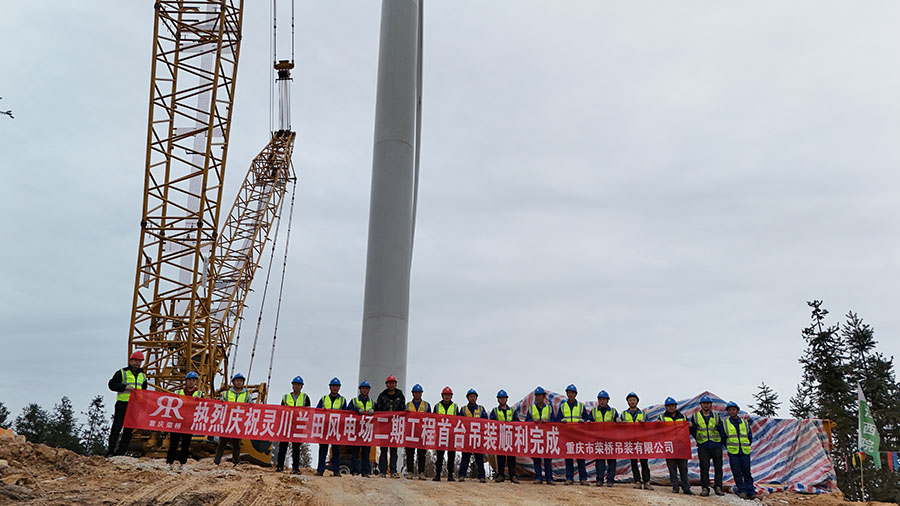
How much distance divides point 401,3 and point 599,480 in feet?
54.0

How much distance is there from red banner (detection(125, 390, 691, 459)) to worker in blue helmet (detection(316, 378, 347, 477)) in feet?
0.48

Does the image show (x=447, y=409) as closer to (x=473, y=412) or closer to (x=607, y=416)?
(x=473, y=412)

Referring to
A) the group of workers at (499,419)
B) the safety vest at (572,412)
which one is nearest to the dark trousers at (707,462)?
the group of workers at (499,419)

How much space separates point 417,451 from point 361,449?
1.06 m

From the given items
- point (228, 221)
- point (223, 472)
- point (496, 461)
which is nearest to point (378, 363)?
point (496, 461)

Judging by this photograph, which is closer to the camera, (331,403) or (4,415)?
(331,403)

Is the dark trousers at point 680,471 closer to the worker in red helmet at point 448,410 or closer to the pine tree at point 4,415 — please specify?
the worker in red helmet at point 448,410

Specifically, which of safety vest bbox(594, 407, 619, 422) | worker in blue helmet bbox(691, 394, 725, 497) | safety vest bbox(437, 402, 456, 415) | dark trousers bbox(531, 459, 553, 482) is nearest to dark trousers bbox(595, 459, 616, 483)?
safety vest bbox(594, 407, 619, 422)

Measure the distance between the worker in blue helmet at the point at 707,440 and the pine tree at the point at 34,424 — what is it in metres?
73.4

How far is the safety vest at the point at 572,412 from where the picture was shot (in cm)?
1359

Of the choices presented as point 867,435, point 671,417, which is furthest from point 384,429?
point 867,435

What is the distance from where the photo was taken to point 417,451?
42.8ft

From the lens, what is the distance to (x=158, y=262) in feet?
76.1

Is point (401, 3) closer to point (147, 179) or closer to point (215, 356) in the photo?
point (147, 179)
